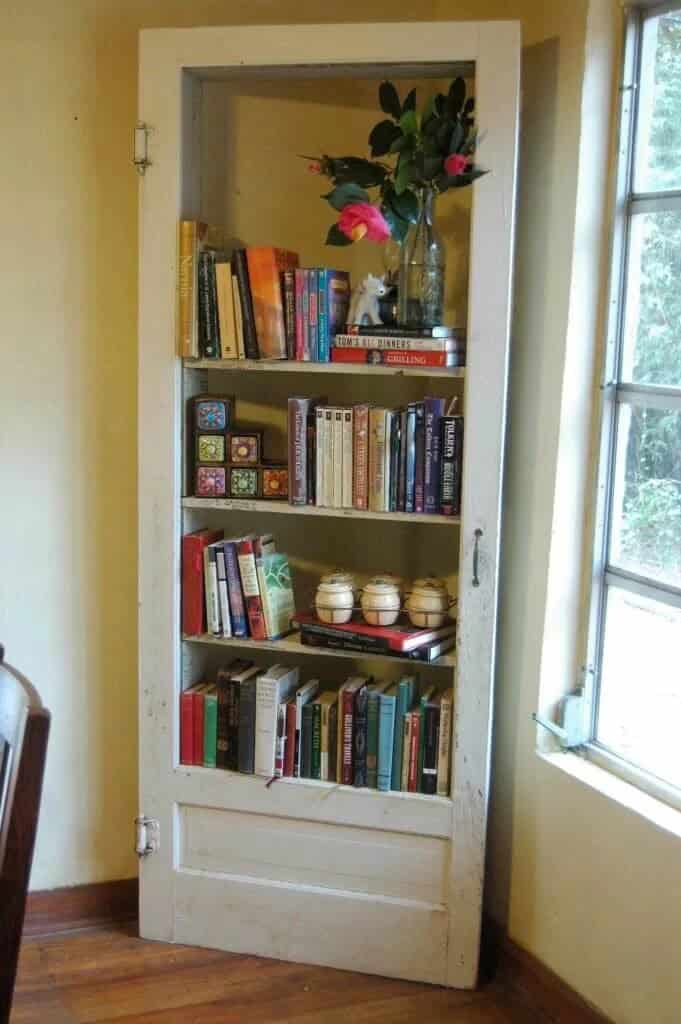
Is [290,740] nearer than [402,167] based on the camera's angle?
No

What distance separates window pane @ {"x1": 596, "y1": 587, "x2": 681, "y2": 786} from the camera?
207cm

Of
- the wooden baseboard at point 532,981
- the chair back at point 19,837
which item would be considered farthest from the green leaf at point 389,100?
the wooden baseboard at point 532,981

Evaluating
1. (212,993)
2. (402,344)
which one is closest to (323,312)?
(402,344)

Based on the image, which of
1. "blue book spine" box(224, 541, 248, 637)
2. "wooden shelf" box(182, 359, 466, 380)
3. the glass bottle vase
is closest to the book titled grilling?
"blue book spine" box(224, 541, 248, 637)

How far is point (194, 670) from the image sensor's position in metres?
2.48

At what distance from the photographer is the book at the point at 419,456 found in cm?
222

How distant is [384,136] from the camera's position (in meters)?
2.22

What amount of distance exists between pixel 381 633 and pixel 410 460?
0.36 meters

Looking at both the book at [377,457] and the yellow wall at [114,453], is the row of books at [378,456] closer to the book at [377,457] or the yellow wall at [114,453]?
the book at [377,457]

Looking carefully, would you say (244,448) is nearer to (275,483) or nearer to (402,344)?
(275,483)

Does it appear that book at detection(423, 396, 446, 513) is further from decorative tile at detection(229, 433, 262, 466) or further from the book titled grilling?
decorative tile at detection(229, 433, 262, 466)

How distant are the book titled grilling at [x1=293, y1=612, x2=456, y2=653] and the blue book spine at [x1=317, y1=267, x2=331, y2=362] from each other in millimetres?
567

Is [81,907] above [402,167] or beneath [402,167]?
beneath

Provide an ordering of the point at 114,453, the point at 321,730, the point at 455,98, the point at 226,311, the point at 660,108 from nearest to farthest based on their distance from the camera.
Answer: the point at 660,108 < the point at 455,98 < the point at 226,311 < the point at 321,730 < the point at 114,453
